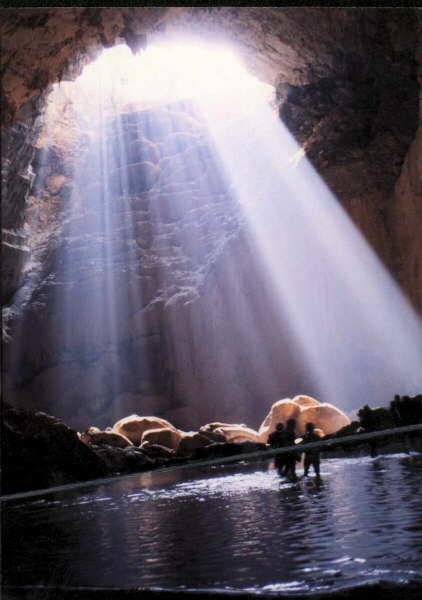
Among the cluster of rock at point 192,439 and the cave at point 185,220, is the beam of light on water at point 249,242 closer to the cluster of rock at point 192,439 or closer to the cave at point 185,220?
the cave at point 185,220

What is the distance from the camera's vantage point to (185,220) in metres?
17.6

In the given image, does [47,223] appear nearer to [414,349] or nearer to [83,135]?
[83,135]

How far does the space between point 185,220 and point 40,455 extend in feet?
38.6

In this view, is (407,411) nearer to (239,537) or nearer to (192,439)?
(192,439)

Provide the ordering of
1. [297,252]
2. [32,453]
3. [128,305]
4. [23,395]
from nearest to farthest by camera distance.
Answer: [32,453] < [297,252] < [23,395] < [128,305]

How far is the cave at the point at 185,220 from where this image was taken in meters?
6.97

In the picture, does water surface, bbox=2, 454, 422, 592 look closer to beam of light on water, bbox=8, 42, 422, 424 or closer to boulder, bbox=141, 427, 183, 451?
boulder, bbox=141, 427, 183, 451

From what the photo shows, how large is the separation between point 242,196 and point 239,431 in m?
7.98

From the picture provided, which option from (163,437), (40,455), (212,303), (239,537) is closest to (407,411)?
(163,437)

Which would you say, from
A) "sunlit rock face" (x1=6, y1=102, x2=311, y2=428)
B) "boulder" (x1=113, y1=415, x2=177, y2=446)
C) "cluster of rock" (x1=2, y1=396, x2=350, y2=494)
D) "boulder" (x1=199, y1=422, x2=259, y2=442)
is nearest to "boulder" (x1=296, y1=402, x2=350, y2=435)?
"cluster of rock" (x1=2, y1=396, x2=350, y2=494)

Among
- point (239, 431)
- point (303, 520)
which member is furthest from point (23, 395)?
point (303, 520)

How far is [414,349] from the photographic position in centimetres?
1072

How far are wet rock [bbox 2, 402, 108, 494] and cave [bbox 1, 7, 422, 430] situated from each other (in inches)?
92.6

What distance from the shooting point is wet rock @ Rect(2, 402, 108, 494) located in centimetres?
663
